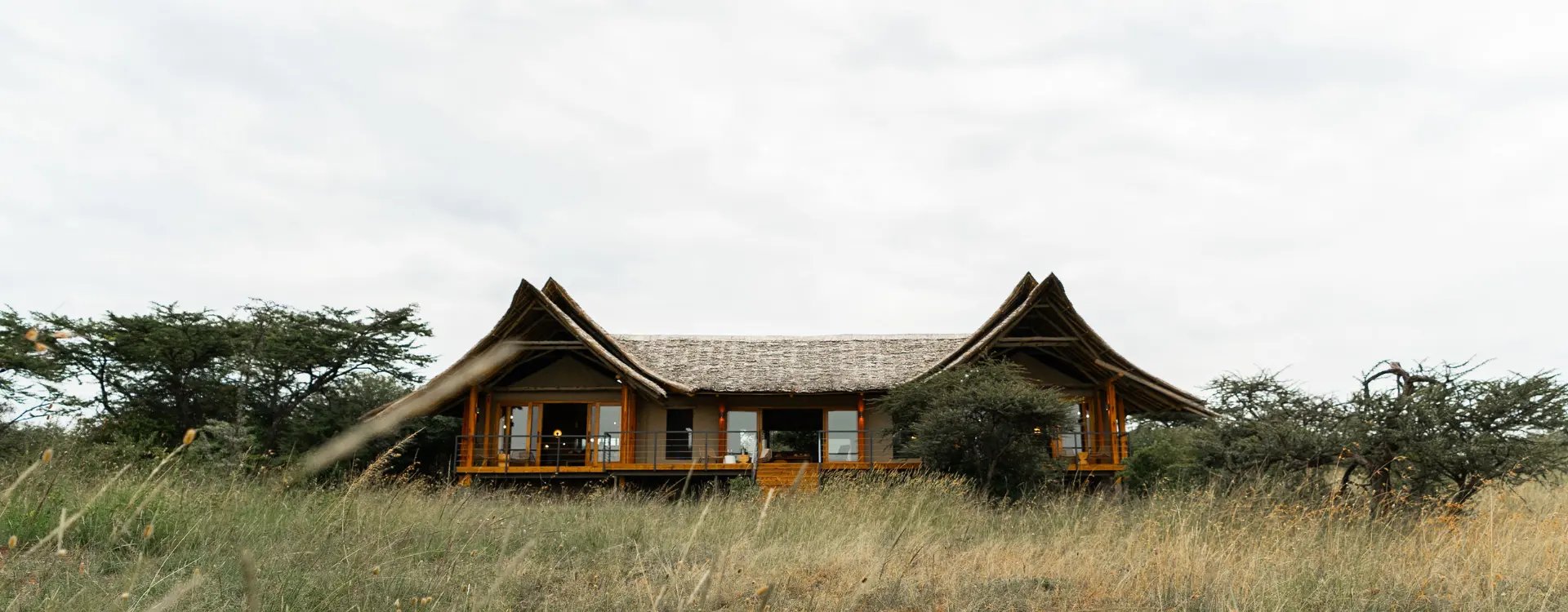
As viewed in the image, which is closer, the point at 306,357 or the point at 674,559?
the point at 674,559

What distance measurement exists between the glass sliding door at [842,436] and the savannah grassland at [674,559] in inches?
514

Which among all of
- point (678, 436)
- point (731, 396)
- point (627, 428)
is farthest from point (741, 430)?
point (627, 428)

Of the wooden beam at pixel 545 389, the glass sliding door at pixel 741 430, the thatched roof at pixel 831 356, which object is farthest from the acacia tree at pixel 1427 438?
the wooden beam at pixel 545 389

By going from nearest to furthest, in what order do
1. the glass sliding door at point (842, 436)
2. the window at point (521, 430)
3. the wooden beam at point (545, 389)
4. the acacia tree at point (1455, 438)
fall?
the acacia tree at point (1455, 438) → the window at point (521, 430) → the wooden beam at point (545, 389) → the glass sliding door at point (842, 436)

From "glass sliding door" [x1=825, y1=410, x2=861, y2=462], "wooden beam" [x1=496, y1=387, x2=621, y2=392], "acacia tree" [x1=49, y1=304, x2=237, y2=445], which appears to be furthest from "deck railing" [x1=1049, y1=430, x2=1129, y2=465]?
"acacia tree" [x1=49, y1=304, x2=237, y2=445]

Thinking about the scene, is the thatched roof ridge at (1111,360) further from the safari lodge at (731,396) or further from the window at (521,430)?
the window at (521,430)

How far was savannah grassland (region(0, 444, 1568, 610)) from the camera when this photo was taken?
228 inches

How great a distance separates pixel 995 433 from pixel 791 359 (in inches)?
294

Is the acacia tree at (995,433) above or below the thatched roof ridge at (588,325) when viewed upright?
below

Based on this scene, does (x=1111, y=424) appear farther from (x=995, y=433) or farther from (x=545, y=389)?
(x=545, y=389)

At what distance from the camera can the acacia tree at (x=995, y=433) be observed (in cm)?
1664

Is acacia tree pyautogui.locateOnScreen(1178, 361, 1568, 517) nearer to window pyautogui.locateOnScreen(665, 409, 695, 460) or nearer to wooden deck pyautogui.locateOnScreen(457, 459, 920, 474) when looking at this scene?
wooden deck pyautogui.locateOnScreen(457, 459, 920, 474)

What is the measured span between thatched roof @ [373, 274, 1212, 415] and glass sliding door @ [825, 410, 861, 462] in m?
1.21

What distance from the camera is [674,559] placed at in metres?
7.72
